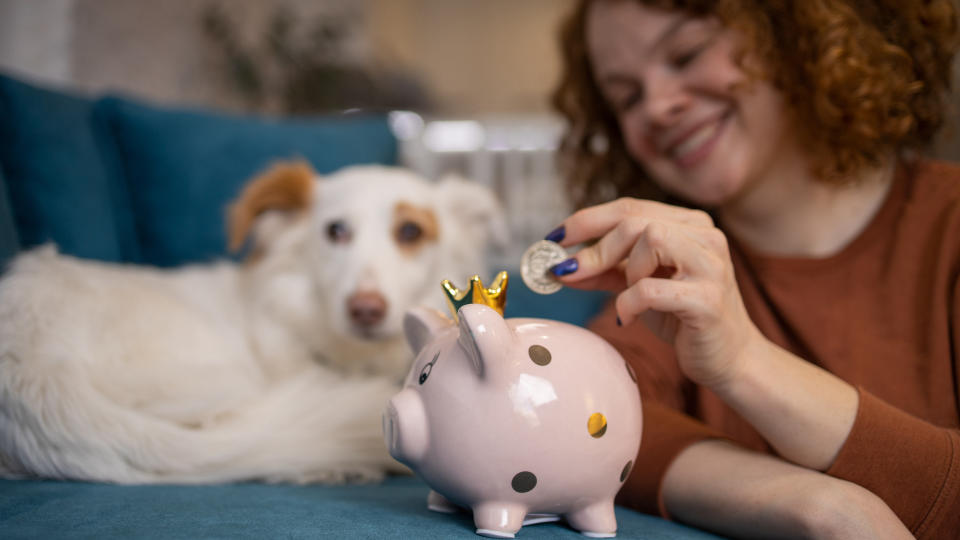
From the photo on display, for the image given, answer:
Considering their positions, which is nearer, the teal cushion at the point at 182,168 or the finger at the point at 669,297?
the finger at the point at 669,297

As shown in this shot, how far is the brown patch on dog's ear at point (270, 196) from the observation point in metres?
1.26

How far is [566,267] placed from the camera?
25.5 inches

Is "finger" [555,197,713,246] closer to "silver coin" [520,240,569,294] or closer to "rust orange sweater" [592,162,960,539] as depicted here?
"silver coin" [520,240,569,294]

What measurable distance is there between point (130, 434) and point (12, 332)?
21 cm

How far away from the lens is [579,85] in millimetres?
1356

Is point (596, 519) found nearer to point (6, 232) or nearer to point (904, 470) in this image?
point (904, 470)

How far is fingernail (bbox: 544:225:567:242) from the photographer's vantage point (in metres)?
0.66

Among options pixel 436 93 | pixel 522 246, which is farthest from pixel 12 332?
pixel 436 93

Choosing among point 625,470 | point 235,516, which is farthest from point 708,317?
point 235,516

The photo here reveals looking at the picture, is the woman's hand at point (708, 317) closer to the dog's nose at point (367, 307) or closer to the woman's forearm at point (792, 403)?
the woman's forearm at point (792, 403)

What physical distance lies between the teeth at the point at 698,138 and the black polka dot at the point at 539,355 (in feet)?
2.01

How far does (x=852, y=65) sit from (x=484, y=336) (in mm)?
757

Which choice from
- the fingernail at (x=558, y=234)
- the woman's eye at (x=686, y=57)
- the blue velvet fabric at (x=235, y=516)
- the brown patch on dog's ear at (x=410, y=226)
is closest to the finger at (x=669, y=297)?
the fingernail at (x=558, y=234)

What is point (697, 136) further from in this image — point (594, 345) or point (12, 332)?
point (12, 332)
